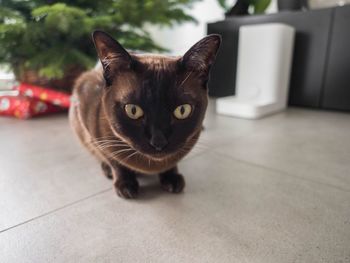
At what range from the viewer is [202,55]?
1.63 feet

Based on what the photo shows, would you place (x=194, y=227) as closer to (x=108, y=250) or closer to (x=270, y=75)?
(x=108, y=250)

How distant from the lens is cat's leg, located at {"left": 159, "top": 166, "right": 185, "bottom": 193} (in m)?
0.60

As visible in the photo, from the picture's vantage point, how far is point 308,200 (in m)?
0.57

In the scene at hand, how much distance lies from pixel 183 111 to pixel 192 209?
210mm

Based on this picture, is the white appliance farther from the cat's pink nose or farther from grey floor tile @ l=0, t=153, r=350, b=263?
the cat's pink nose

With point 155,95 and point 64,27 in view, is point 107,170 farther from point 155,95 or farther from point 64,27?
point 64,27

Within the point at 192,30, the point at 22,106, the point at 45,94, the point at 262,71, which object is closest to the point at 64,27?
the point at 45,94

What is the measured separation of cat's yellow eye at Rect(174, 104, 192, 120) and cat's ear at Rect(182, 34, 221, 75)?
3.2 inches

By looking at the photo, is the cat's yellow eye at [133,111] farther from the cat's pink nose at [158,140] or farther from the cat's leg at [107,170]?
the cat's leg at [107,170]

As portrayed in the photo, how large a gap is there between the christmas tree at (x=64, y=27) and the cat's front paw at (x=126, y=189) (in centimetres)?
86

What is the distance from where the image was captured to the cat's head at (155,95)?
1.49ft

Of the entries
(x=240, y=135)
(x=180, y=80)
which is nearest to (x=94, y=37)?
(x=180, y=80)

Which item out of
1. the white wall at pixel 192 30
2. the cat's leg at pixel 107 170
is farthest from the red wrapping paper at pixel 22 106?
the white wall at pixel 192 30

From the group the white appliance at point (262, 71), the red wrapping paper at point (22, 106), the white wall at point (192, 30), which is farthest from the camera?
the white wall at point (192, 30)
